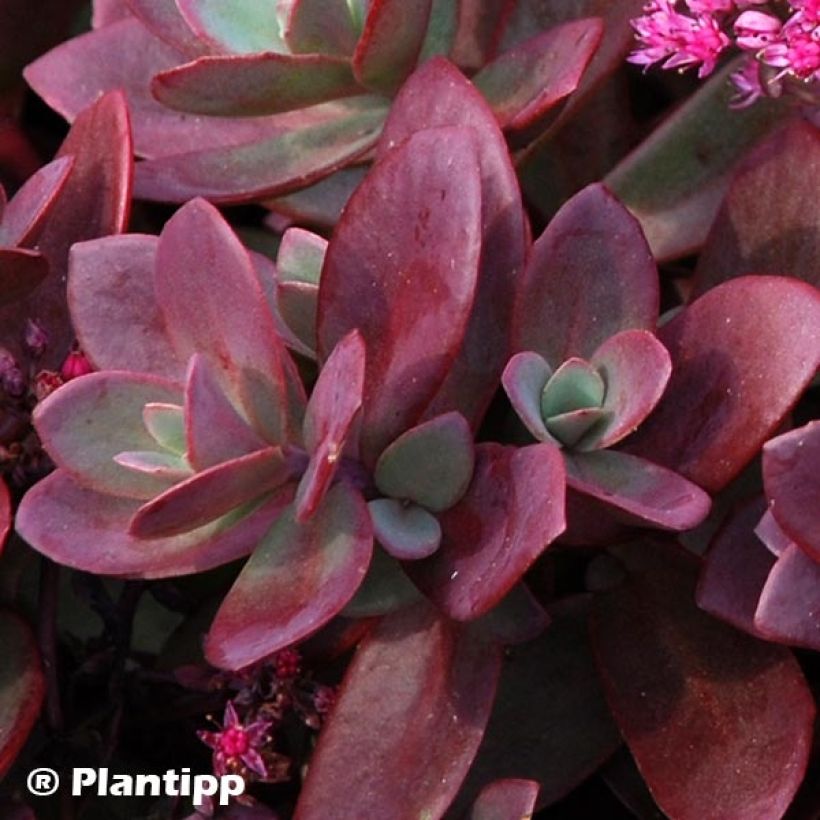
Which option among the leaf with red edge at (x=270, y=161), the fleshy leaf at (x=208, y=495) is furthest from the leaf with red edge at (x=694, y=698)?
the leaf with red edge at (x=270, y=161)

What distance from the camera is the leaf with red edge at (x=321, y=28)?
3.14 feet

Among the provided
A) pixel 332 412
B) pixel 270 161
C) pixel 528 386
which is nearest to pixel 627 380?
pixel 528 386

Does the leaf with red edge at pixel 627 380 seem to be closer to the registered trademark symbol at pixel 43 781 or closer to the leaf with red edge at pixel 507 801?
the leaf with red edge at pixel 507 801

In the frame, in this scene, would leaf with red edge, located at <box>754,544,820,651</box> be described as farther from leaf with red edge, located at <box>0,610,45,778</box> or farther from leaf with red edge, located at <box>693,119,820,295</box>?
leaf with red edge, located at <box>0,610,45,778</box>

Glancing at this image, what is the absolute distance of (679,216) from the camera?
3.43 ft

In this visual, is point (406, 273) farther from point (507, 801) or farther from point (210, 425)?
point (507, 801)

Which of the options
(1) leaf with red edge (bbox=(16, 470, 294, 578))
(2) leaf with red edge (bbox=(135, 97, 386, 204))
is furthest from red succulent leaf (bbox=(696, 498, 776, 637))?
(2) leaf with red edge (bbox=(135, 97, 386, 204))

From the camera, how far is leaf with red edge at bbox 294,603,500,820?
0.79 metres

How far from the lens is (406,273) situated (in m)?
0.78

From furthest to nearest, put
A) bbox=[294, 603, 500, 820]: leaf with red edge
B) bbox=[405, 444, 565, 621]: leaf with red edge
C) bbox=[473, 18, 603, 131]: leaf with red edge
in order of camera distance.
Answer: bbox=[473, 18, 603, 131]: leaf with red edge, bbox=[294, 603, 500, 820]: leaf with red edge, bbox=[405, 444, 565, 621]: leaf with red edge

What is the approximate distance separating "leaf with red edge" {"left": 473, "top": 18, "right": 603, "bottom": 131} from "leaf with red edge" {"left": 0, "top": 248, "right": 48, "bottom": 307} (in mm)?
317

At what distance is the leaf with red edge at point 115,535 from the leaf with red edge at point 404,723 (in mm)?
113

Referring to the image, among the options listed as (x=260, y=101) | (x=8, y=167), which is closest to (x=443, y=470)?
(x=260, y=101)

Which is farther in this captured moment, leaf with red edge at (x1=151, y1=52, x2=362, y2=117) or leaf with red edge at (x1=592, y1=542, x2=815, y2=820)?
leaf with red edge at (x1=151, y1=52, x2=362, y2=117)
